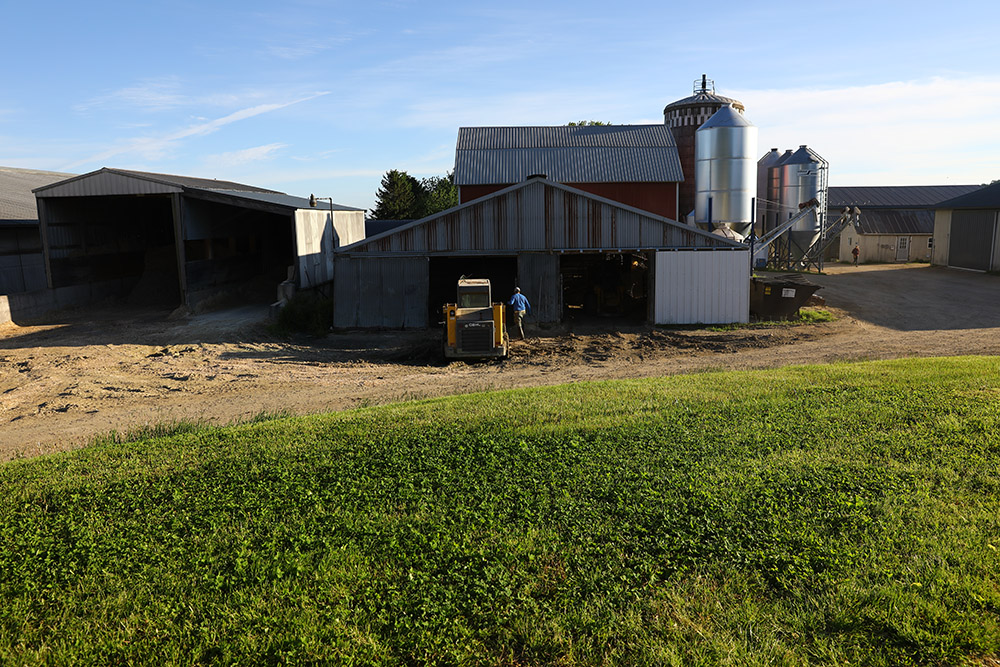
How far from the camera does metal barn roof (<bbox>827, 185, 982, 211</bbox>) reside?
5656cm

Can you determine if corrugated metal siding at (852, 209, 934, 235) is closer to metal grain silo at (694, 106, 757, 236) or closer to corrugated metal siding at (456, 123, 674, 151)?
corrugated metal siding at (456, 123, 674, 151)

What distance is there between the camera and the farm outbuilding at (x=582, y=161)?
128ft

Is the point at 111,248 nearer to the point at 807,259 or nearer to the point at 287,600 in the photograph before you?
the point at 287,600

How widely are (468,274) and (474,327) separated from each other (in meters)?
12.0

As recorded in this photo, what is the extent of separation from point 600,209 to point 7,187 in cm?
3295

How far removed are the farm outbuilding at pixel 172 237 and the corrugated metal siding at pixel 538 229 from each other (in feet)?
19.4

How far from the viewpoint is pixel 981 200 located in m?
42.4

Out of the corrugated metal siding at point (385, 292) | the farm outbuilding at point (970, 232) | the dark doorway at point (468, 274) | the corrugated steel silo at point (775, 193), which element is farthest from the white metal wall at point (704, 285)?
the farm outbuilding at point (970, 232)

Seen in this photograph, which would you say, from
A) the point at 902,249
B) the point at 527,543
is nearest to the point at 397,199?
the point at 902,249

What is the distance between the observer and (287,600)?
6699 mm

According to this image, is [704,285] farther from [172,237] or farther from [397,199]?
[397,199]

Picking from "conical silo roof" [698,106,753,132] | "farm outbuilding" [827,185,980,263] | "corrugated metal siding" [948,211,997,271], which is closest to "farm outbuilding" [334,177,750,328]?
"conical silo roof" [698,106,753,132]

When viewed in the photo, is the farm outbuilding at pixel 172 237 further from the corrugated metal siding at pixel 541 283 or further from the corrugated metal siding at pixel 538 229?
the corrugated metal siding at pixel 541 283

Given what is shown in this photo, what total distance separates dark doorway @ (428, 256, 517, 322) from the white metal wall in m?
6.68
